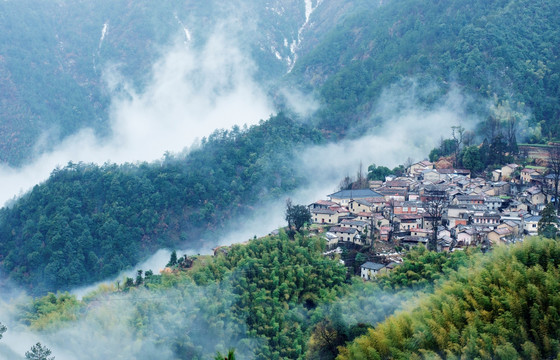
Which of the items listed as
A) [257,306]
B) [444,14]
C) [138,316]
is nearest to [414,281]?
[257,306]

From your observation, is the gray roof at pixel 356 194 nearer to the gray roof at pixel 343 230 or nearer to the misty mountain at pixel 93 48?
the gray roof at pixel 343 230

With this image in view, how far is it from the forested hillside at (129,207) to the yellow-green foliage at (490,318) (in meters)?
22.3

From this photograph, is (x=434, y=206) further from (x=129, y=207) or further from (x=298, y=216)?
(x=129, y=207)

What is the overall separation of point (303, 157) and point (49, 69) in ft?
106

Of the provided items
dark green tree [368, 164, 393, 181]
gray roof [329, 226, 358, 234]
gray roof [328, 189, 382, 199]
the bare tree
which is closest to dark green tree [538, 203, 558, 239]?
the bare tree

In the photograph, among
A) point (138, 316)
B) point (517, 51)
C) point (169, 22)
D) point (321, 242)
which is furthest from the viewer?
point (169, 22)

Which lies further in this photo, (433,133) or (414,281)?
(433,133)

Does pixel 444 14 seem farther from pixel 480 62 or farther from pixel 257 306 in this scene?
pixel 257 306

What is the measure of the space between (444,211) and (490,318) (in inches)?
480

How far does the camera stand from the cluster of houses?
22.7 meters

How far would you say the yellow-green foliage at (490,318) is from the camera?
12.8m

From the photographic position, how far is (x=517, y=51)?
42.8m

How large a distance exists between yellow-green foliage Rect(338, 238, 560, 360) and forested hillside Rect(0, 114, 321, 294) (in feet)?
73.0

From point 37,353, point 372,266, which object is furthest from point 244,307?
point 37,353
